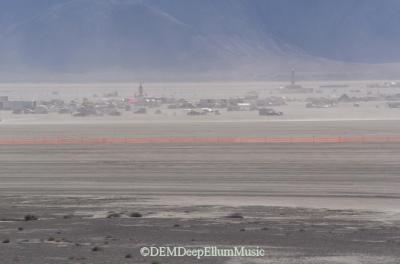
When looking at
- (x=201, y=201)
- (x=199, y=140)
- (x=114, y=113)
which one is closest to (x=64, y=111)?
(x=114, y=113)

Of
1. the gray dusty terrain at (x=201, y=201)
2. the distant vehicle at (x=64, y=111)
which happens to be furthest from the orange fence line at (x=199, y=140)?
the distant vehicle at (x=64, y=111)

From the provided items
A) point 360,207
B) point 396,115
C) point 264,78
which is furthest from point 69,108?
point 264,78

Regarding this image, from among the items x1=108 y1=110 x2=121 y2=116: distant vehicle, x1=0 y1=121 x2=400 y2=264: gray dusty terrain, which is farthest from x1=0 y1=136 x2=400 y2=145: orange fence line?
x1=108 y1=110 x2=121 y2=116: distant vehicle

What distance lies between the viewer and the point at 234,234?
65.2 feet

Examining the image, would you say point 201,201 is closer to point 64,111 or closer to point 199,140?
point 199,140

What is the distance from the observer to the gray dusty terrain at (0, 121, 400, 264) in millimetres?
18141

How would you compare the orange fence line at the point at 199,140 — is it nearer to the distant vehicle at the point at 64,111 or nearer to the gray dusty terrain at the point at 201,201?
the gray dusty terrain at the point at 201,201

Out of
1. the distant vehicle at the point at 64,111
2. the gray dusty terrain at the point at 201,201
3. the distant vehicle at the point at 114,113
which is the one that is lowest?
the distant vehicle at the point at 64,111

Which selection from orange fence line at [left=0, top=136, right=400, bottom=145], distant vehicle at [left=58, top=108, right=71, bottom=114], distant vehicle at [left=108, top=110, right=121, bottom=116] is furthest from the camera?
distant vehicle at [left=58, top=108, right=71, bottom=114]

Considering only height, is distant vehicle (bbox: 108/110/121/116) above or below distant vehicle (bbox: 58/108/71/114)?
above

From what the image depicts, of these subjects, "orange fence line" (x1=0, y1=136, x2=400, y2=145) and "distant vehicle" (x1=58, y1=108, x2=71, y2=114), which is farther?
"distant vehicle" (x1=58, y1=108, x2=71, y2=114)

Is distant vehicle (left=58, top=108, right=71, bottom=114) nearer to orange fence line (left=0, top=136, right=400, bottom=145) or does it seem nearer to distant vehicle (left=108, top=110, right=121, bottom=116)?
distant vehicle (left=108, top=110, right=121, bottom=116)

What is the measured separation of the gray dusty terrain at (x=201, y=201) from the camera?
714 inches

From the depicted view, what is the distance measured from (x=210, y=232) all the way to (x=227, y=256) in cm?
326
